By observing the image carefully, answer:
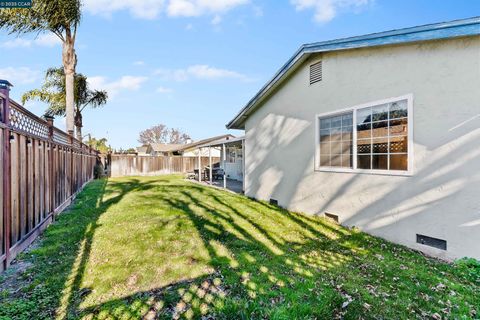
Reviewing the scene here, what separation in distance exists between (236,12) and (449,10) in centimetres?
843

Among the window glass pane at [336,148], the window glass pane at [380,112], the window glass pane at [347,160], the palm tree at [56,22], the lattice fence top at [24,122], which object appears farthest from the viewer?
the palm tree at [56,22]

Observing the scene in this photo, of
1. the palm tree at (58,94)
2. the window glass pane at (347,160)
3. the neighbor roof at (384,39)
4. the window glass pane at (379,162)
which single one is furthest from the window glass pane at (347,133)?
the palm tree at (58,94)

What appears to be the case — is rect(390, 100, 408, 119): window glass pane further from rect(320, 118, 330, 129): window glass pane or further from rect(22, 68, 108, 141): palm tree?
rect(22, 68, 108, 141): palm tree

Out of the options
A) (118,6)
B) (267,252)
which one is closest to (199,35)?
(118,6)

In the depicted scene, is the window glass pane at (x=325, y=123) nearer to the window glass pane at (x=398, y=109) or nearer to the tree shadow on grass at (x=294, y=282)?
the window glass pane at (x=398, y=109)

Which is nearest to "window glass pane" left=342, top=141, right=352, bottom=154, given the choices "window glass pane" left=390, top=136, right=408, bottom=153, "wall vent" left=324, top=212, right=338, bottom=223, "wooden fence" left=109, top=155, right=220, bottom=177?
"window glass pane" left=390, top=136, right=408, bottom=153

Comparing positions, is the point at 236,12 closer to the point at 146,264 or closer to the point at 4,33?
the point at 4,33

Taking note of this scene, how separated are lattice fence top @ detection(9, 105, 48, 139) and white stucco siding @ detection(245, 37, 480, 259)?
21.8 feet

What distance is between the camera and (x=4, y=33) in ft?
38.1

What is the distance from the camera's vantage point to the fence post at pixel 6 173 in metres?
3.53

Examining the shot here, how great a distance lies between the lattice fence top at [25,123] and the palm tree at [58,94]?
17.2 m

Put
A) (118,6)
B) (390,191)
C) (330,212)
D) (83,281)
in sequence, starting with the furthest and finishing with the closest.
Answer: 1. (118,6)
2. (330,212)
3. (390,191)
4. (83,281)

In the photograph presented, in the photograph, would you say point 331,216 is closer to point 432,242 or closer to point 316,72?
point 432,242

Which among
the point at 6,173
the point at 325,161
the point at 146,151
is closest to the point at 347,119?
the point at 325,161
